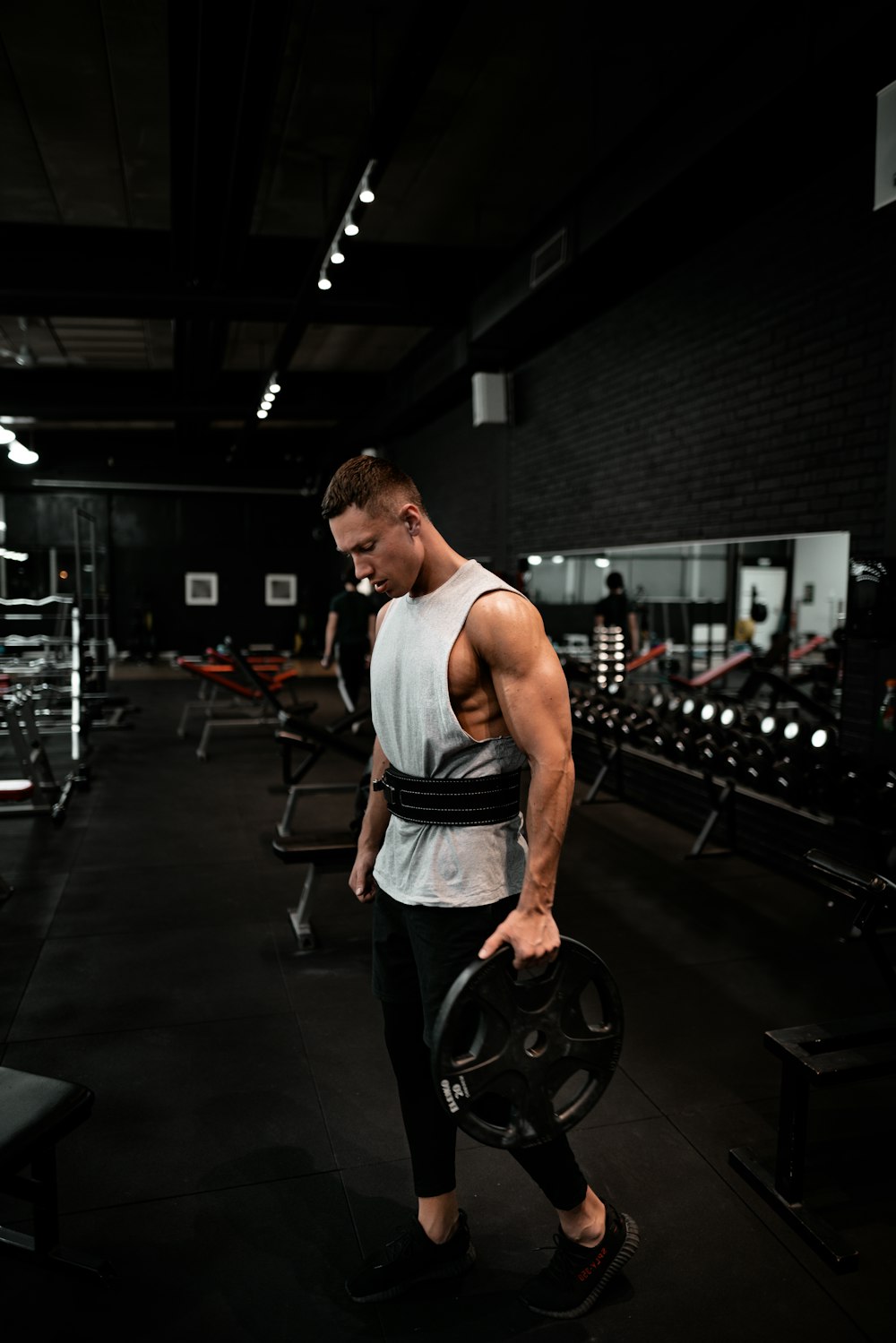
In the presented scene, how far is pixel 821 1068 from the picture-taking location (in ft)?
5.75

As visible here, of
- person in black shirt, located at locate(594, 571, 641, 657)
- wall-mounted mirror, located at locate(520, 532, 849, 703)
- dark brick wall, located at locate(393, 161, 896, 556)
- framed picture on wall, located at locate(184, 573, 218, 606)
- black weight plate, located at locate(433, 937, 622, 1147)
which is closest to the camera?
black weight plate, located at locate(433, 937, 622, 1147)

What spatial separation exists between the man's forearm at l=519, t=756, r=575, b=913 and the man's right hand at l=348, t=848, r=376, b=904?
424 mm

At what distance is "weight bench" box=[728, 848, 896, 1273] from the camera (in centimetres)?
175

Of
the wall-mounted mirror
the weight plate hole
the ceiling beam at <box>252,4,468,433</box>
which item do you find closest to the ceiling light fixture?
the ceiling beam at <box>252,4,468,433</box>

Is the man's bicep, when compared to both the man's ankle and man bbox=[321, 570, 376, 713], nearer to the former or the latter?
the man's ankle

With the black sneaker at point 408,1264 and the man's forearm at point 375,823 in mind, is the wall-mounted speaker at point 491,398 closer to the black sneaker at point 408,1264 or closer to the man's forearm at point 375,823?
the man's forearm at point 375,823

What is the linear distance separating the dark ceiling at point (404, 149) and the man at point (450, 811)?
2.40m

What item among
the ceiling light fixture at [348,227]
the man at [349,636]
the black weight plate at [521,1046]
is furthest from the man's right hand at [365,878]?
the man at [349,636]

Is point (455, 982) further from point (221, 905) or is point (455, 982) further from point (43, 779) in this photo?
point (43, 779)

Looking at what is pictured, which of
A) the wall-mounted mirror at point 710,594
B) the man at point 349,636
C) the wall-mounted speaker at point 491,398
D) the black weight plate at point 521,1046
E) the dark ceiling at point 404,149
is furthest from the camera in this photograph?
the man at point 349,636

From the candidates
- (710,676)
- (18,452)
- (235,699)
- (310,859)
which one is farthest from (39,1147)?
(18,452)

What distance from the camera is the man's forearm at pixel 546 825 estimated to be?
4.58 feet

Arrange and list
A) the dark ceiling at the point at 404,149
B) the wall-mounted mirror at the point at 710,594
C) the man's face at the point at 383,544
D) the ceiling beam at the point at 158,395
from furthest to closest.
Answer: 1. the ceiling beam at the point at 158,395
2. the wall-mounted mirror at the point at 710,594
3. the dark ceiling at the point at 404,149
4. the man's face at the point at 383,544

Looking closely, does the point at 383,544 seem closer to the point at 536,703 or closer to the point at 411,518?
the point at 411,518
